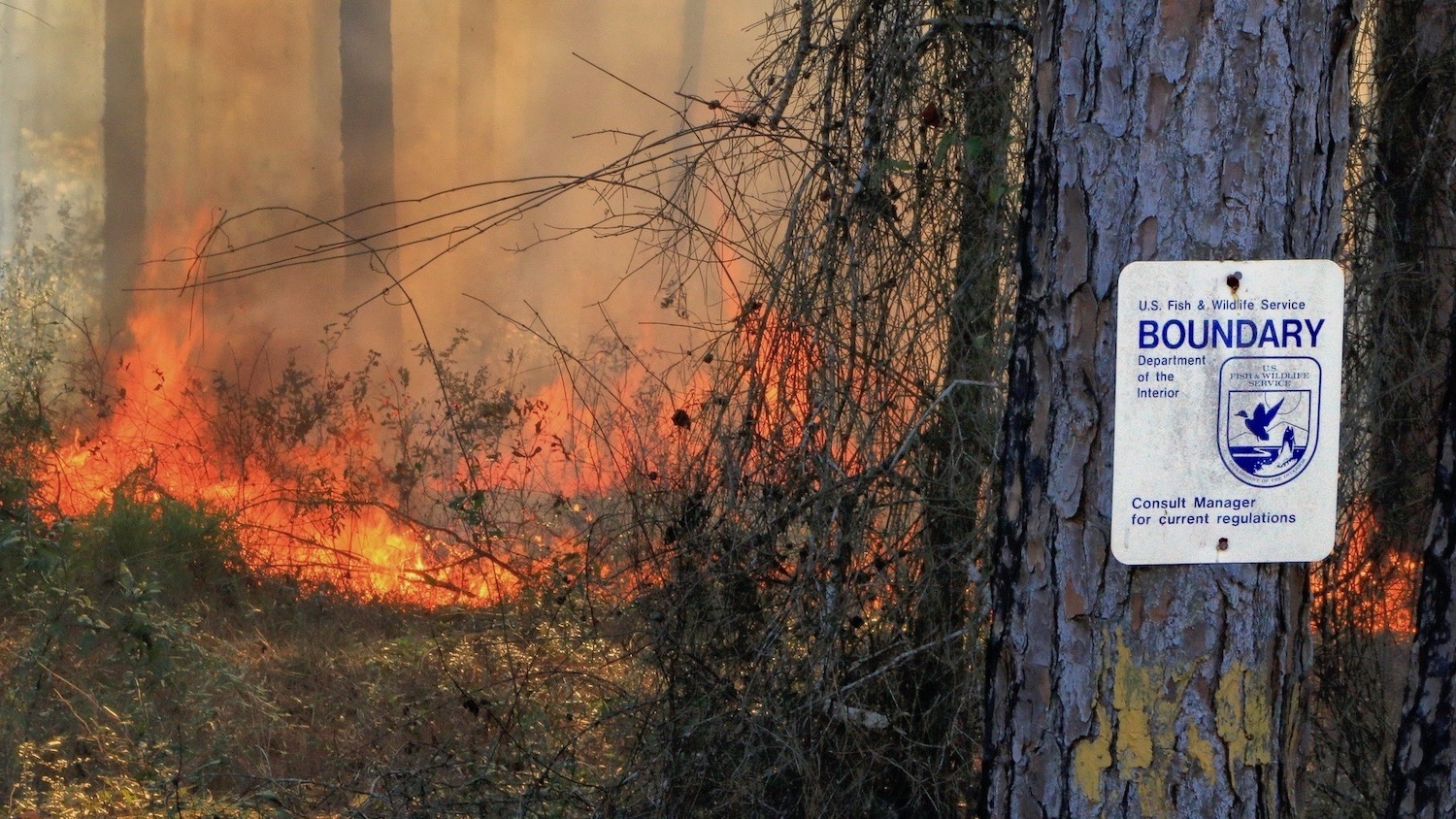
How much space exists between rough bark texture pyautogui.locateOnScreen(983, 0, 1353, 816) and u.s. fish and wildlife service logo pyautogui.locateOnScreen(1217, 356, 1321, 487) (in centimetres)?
12

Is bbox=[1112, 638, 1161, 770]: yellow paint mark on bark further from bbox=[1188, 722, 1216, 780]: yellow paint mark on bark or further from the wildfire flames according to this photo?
the wildfire flames

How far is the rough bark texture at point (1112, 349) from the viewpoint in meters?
1.40

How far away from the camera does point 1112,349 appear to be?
4.65 ft

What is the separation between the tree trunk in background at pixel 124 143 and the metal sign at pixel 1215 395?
768 cm

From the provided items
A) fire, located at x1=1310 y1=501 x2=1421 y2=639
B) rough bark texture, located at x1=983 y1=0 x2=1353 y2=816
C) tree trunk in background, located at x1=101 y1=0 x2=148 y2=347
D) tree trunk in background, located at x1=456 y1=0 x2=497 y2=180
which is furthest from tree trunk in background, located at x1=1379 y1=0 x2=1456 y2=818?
tree trunk in background, located at x1=101 y1=0 x2=148 y2=347

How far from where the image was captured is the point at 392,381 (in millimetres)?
7379

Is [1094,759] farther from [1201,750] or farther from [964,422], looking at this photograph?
[964,422]

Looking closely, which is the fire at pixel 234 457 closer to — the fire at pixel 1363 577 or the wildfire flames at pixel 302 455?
the wildfire flames at pixel 302 455

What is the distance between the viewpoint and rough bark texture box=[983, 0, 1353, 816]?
4.61 ft

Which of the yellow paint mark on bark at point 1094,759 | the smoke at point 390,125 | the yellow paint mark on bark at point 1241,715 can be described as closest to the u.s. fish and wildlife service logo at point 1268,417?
the yellow paint mark on bark at point 1241,715

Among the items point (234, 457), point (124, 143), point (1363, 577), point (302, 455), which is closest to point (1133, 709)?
point (1363, 577)

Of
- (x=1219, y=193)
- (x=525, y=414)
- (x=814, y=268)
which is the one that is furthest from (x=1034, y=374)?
(x=525, y=414)

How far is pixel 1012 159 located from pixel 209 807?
2821 millimetres

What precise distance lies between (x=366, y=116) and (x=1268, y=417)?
7840mm
